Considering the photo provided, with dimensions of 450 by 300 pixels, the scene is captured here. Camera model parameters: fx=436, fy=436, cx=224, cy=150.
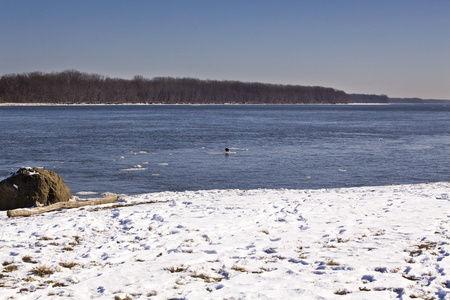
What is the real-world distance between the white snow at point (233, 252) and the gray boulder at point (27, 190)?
1388 millimetres

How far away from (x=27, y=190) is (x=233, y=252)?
805 centimetres

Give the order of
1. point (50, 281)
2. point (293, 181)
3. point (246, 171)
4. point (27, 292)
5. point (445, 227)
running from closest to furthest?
point (27, 292)
point (50, 281)
point (445, 227)
point (293, 181)
point (246, 171)

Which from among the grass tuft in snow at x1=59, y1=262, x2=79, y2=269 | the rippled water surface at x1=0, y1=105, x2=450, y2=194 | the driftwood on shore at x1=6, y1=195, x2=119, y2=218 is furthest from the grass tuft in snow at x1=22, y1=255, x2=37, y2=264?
the rippled water surface at x1=0, y1=105, x2=450, y2=194

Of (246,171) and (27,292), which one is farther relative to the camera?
(246,171)

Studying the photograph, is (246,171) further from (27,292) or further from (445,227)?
(27,292)

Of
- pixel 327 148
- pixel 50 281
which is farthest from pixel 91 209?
pixel 327 148

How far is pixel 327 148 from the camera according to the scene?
32062mm

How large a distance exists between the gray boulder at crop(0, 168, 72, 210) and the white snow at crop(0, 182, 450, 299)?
4.55ft

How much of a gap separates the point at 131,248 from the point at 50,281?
1760mm

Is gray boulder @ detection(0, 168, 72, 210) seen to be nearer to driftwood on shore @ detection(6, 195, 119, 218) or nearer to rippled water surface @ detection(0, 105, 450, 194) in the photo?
driftwood on shore @ detection(6, 195, 119, 218)

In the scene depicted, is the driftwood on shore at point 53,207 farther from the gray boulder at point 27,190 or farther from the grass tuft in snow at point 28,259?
the grass tuft in snow at point 28,259

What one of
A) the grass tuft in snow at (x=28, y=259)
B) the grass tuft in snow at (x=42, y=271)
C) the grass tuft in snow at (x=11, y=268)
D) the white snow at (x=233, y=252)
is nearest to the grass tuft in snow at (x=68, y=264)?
the white snow at (x=233, y=252)

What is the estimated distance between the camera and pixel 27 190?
1288 cm

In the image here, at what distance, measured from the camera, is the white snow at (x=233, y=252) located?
595 centimetres
